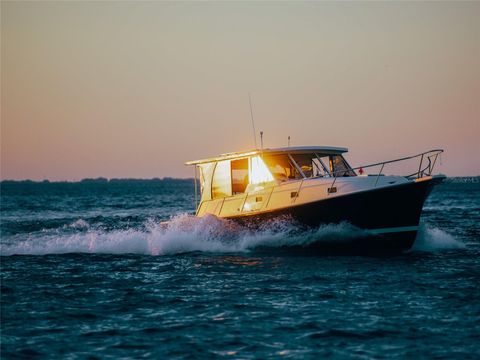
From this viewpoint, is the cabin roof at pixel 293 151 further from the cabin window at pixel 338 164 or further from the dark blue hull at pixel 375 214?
the dark blue hull at pixel 375 214

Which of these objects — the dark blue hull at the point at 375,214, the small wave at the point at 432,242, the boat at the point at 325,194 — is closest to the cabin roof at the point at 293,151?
the boat at the point at 325,194

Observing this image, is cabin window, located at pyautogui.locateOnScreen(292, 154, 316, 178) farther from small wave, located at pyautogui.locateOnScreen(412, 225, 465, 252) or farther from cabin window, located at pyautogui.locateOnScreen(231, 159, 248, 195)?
small wave, located at pyautogui.locateOnScreen(412, 225, 465, 252)

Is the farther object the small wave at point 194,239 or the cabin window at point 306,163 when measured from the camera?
the cabin window at point 306,163

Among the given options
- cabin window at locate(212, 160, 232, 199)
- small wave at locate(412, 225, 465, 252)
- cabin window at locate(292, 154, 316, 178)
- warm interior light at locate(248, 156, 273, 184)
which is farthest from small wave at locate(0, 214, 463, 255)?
cabin window at locate(292, 154, 316, 178)

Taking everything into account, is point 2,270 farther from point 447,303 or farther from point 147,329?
point 447,303

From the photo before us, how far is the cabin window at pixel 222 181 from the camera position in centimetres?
1933

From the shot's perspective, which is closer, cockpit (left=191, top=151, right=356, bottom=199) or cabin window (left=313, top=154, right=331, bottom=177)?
cockpit (left=191, top=151, right=356, bottom=199)

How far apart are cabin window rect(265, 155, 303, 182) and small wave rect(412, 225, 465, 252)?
4.42 meters

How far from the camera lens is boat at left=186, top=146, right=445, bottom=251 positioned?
1633cm

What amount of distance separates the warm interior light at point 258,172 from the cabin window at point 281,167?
0.50ft

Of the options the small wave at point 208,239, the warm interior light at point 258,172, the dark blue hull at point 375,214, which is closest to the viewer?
the dark blue hull at point 375,214

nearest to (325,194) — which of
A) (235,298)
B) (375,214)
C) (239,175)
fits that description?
(375,214)

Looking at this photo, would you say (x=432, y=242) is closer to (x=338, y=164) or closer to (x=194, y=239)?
(x=338, y=164)

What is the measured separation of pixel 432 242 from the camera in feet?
62.9
